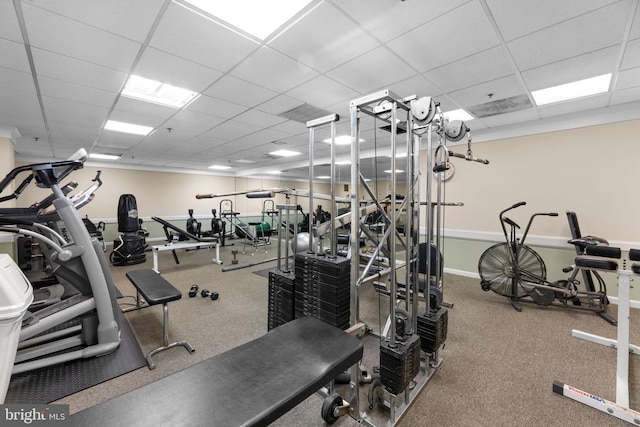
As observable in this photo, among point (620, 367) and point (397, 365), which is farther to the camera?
point (620, 367)


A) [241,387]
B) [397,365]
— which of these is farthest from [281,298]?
→ [241,387]

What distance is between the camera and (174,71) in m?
2.56

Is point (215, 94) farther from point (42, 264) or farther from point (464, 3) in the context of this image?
point (42, 264)

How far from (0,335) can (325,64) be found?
283 centimetres

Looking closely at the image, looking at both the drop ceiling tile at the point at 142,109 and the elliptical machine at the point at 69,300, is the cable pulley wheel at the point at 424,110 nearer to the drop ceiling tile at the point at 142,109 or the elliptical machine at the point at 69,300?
the elliptical machine at the point at 69,300

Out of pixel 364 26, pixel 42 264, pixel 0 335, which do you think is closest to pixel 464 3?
pixel 364 26

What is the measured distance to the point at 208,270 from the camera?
17.0ft

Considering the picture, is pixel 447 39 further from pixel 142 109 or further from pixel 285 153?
pixel 285 153

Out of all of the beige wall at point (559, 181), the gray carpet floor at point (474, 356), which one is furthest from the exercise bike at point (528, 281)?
the beige wall at point (559, 181)

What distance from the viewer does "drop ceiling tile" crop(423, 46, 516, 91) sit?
2.32 m

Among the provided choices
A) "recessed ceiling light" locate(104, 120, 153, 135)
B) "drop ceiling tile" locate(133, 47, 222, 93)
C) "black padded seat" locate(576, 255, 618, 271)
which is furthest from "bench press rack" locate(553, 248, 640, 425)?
"recessed ceiling light" locate(104, 120, 153, 135)

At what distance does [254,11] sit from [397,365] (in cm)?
251

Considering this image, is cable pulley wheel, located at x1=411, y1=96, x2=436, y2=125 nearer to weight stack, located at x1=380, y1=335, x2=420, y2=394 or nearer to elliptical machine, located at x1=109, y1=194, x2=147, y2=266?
weight stack, located at x1=380, y1=335, x2=420, y2=394

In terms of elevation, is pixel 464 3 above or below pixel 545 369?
above
